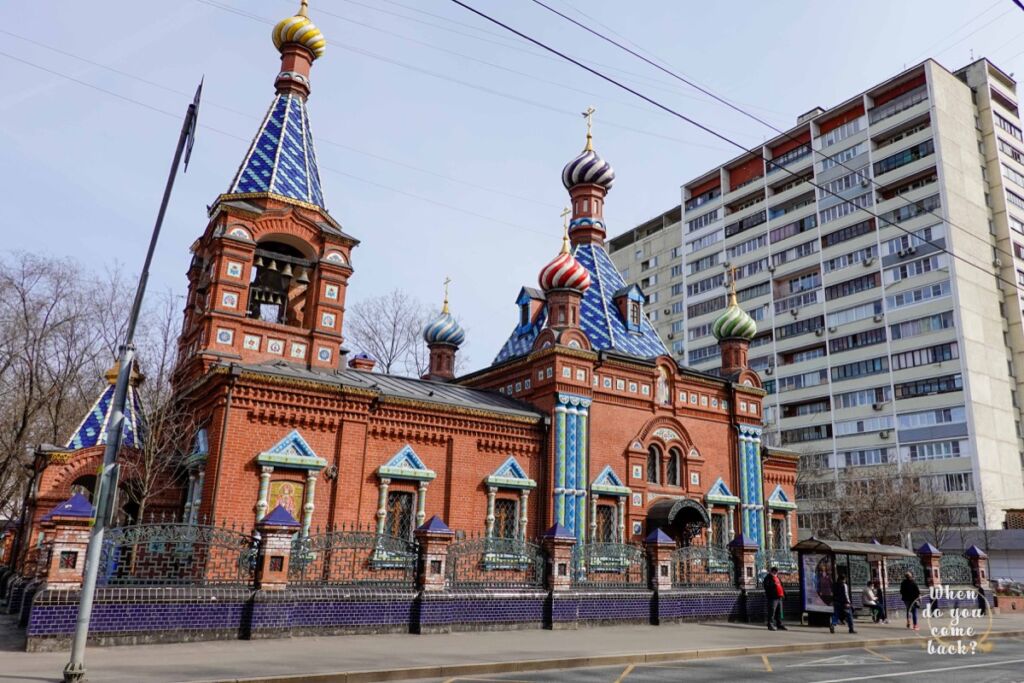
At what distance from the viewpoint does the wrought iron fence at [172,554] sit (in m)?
11.2

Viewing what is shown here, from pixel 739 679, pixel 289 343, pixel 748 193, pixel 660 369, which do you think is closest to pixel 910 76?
pixel 748 193

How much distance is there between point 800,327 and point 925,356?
9.17 m

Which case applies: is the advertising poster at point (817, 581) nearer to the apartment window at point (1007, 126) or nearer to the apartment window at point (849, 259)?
the apartment window at point (849, 259)

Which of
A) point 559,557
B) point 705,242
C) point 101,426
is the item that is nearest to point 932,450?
point 705,242

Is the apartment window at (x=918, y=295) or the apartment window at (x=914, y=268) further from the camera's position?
the apartment window at (x=914, y=268)

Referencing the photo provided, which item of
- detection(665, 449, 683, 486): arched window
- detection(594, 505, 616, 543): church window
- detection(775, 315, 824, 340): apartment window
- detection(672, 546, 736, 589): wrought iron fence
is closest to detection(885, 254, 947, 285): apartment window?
detection(775, 315, 824, 340): apartment window

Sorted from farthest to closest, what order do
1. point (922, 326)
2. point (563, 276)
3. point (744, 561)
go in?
point (922, 326)
point (563, 276)
point (744, 561)

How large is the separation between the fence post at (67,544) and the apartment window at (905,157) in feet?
162

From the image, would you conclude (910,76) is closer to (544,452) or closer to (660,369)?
(660,369)

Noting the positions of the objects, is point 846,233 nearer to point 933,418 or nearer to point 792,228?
point 792,228

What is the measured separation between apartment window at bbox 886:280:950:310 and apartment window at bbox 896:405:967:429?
21.9 feet

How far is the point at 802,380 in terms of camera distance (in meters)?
50.8

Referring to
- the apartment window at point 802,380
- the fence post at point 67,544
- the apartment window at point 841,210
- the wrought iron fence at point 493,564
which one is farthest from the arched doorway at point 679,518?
the apartment window at point 841,210

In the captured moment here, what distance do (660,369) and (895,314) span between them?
3047 centimetres
